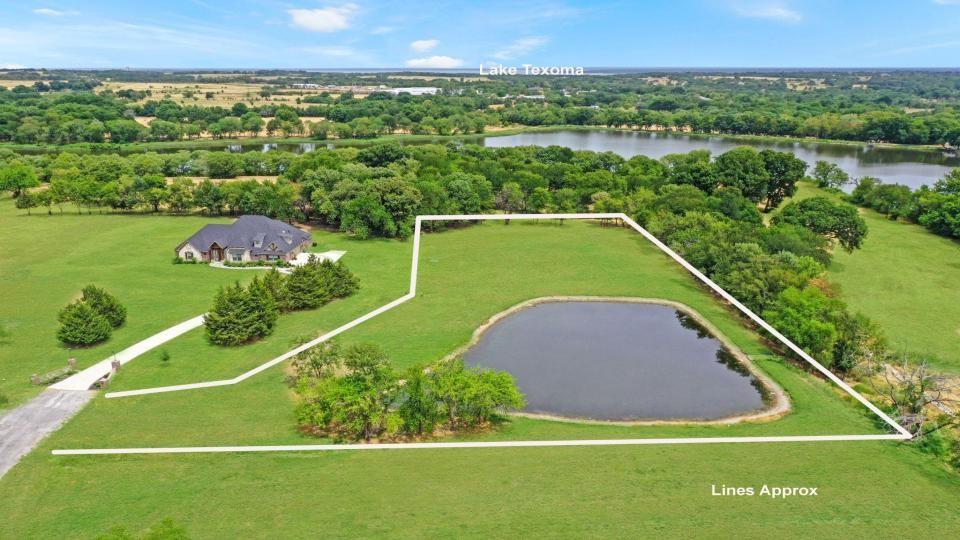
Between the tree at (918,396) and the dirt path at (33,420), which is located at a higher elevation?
the tree at (918,396)

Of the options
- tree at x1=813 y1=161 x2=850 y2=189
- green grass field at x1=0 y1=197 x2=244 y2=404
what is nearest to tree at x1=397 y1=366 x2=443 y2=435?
green grass field at x1=0 y1=197 x2=244 y2=404

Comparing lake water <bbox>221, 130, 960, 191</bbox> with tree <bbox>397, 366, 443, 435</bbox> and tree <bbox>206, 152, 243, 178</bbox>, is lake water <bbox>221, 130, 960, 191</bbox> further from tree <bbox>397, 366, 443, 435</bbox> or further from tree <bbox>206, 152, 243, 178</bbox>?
tree <bbox>397, 366, 443, 435</bbox>

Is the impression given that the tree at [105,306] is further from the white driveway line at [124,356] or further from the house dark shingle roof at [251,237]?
the house dark shingle roof at [251,237]

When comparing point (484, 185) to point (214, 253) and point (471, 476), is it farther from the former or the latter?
point (471, 476)

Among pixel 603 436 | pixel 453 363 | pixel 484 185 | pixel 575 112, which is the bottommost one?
pixel 603 436

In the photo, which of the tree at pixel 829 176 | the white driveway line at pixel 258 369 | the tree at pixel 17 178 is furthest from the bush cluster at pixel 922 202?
the tree at pixel 17 178

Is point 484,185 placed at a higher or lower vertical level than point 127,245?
higher

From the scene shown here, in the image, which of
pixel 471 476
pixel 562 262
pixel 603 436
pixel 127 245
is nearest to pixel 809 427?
pixel 603 436
